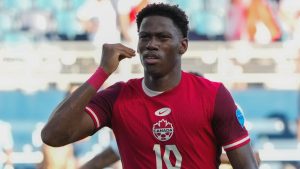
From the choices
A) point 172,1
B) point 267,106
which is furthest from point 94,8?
point 267,106

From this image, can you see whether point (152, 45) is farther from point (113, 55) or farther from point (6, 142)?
point (6, 142)

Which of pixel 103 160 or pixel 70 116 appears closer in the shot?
pixel 70 116

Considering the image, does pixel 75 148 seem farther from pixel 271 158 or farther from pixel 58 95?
pixel 271 158

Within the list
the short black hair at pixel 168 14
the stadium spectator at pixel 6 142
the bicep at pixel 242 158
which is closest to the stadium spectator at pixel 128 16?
the stadium spectator at pixel 6 142

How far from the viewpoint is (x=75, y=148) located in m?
8.41

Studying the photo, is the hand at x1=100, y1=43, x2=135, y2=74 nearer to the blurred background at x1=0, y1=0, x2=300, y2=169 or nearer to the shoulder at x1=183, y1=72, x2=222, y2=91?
the shoulder at x1=183, y1=72, x2=222, y2=91

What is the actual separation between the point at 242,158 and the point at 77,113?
69 cm

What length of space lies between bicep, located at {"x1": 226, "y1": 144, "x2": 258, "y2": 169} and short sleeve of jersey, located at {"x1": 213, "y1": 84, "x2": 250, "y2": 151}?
19mm

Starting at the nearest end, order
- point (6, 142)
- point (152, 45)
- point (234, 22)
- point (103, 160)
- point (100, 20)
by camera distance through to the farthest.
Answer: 1. point (152, 45)
2. point (103, 160)
3. point (6, 142)
4. point (234, 22)
5. point (100, 20)

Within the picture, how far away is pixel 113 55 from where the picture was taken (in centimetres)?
335

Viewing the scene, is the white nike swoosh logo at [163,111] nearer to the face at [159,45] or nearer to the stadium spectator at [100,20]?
the face at [159,45]

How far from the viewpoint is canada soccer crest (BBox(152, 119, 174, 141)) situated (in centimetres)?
329

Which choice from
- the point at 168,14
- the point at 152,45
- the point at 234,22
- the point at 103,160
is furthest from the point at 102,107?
the point at 234,22

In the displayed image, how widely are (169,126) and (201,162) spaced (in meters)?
0.20
